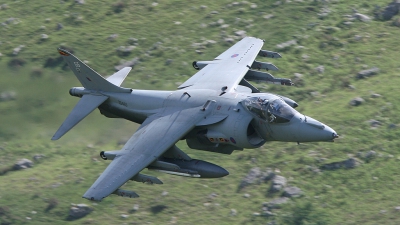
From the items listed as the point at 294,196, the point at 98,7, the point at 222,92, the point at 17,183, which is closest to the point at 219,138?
the point at 222,92

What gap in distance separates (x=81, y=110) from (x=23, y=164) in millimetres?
5026

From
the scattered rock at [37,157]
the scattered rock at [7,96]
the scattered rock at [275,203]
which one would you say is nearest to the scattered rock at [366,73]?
the scattered rock at [275,203]

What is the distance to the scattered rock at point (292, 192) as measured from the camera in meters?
27.4

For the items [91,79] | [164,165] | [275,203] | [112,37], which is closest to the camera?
[164,165]

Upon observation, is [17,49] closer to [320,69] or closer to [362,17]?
[320,69]

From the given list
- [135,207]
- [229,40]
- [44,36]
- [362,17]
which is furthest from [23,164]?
[362,17]

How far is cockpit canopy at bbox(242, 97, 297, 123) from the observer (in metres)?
25.7

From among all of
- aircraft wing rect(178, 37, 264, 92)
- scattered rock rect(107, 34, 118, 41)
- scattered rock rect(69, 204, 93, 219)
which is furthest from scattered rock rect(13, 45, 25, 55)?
scattered rock rect(69, 204, 93, 219)

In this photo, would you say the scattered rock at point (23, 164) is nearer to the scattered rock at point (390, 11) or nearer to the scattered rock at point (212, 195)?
the scattered rock at point (212, 195)

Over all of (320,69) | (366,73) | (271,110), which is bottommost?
(320,69)

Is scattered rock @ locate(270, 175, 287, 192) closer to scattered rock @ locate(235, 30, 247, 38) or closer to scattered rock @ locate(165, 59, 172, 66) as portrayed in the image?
scattered rock @ locate(165, 59, 172, 66)

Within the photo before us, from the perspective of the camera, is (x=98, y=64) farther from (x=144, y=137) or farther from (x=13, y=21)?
(x=144, y=137)

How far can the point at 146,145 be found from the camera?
25.9m

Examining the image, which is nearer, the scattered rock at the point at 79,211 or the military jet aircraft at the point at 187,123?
the military jet aircraft at the point at 187,123
